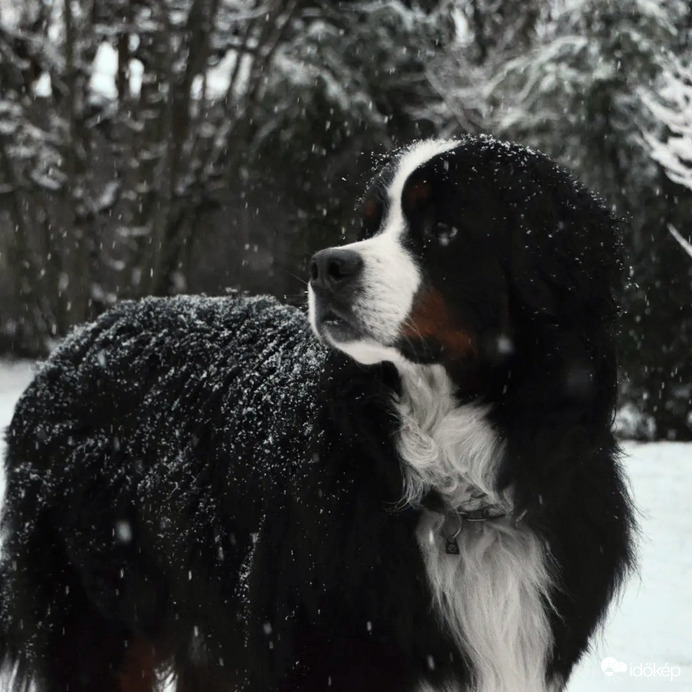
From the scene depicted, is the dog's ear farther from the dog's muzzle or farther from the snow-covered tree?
the snow-covered tree

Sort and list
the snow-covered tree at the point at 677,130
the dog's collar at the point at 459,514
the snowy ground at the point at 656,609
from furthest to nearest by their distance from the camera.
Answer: the snow-covered tree at the point at 677,130
the snowy ground at the point at 656,609
the dog's collar at the point at 459,514

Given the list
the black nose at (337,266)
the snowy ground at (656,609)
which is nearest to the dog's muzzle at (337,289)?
the black nose at (337,266)

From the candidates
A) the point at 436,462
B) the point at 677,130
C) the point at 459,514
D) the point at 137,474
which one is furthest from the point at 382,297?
the point at 677,130

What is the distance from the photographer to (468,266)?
2.52 m

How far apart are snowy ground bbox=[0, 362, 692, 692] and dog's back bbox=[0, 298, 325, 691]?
1.21m

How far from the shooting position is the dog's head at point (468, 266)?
240cm

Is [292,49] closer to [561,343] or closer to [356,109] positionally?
[356,109]

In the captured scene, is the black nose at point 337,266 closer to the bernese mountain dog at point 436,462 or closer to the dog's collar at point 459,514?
the bernese mountain dog at point 436,462

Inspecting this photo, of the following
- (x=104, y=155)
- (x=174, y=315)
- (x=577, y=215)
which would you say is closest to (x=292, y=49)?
(x=104, y=155)

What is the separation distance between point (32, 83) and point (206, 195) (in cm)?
255

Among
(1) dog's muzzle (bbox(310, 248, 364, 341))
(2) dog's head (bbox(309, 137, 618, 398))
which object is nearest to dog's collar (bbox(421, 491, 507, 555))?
(2) dog's head (bbox(309, 137, 618, 398))

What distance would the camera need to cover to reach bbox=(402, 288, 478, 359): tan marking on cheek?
7.92 feet

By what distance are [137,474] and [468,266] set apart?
1.35 m

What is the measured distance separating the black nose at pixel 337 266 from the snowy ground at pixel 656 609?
1.17 metres
